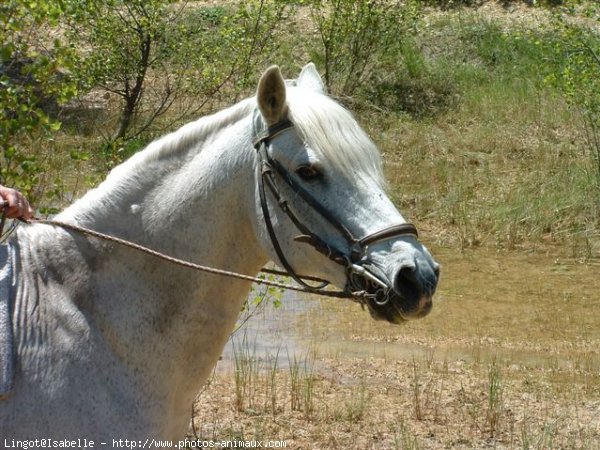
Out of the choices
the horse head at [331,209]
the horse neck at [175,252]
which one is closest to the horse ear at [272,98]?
the horse head at [331,209]

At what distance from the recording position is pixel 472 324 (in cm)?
918

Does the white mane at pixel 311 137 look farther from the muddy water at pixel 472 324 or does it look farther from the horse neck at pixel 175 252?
the muddy water at pixel 472 324

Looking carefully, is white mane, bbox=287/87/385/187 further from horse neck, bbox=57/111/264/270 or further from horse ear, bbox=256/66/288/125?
horse neck, bbox=57/111/264/270

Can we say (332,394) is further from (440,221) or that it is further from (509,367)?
(440,221)

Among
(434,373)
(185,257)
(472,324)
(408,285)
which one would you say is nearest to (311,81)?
(185,257)

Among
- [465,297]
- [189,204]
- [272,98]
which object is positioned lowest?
[465,297]

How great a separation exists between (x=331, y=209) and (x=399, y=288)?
358 millimetres

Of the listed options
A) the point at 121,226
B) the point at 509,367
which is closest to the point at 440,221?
the point at 509,367

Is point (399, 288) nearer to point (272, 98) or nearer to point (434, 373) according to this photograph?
point (272, 98)

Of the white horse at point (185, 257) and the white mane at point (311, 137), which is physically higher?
the white mane at point (311, 137)

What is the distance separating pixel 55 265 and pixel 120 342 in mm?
343

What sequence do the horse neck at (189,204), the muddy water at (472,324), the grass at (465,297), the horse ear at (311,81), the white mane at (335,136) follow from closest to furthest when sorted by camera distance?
the white mane at (335,136)
the horse neck at (189,204)
the horse ear at (311,81)
the grass at (465,297)
the muddy water at (472,324)

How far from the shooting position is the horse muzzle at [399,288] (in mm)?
3000

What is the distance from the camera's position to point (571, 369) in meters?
7.79
